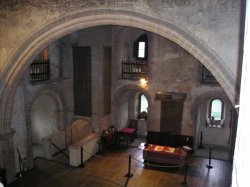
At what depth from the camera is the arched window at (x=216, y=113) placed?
15.5 metres

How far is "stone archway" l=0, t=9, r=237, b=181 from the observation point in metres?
6.47

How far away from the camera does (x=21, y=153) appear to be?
1138cm

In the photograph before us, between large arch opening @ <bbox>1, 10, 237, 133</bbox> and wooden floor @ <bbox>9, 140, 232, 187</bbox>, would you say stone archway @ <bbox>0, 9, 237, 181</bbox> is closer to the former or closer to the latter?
large arch opening @ <bbox>1, 10, 237, 133</bbox>

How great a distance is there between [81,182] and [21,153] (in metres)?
3.05

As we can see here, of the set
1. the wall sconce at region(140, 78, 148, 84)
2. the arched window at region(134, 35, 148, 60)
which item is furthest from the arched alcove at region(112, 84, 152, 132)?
the arched window at region(134, 35, 148, 60)

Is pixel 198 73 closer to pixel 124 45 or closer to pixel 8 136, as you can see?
pixel 124 45

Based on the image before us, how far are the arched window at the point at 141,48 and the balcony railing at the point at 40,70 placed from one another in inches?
221

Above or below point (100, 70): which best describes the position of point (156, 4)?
above

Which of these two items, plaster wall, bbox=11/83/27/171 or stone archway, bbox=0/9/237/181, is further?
plaster wall, bbox=11/83/27/171

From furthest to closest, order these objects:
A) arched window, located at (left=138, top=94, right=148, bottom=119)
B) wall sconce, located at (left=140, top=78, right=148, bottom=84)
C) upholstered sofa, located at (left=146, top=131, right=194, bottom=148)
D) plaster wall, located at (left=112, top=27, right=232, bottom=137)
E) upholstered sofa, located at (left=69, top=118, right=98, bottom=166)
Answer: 1. arched window, located at (left=138, top=94, right=148, bottom=119)
2. wall sconce, located at (left=140, top=78, right=148, bottom=84)
3. upholstered sofa, located at (left=146, top=131, right=194, bottom=148)
4. plaster wall, located at (left=112, top=27, right=232, bottom=137)
5. upholstered sofa, located at (left=69, top=118, right=98, bottom=166)

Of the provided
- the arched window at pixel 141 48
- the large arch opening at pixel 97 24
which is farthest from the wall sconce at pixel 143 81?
the large arch opening at pixel 97 24

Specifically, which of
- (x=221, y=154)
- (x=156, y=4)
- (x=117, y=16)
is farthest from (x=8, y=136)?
(x=221, y=154)

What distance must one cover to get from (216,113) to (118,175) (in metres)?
7.79

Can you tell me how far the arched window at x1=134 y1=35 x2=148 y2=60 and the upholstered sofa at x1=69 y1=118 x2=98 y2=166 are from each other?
5.20 metres
